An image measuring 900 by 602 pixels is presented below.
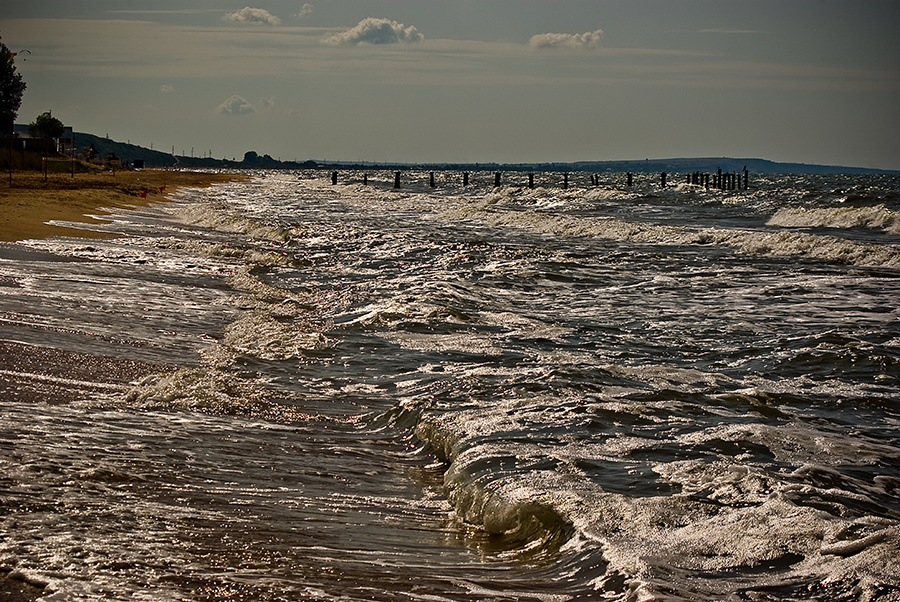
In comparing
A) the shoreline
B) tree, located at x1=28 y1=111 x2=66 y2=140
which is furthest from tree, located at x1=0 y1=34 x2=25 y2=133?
the shoreline

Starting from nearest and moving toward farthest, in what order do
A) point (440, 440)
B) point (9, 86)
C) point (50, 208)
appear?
point (440, 440) → point (50, 208) → point (9, 86)

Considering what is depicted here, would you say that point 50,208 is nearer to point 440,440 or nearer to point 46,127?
point 440,440

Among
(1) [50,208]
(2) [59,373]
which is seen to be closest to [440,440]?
(2) [59,373]

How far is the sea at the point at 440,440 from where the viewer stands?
4.64 meters

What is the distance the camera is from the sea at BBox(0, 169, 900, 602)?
4.64 metres

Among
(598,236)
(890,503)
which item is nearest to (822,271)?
(598,236)

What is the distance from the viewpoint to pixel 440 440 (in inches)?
292

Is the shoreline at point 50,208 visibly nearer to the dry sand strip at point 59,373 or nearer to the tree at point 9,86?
the dry sand strip at point 59,373

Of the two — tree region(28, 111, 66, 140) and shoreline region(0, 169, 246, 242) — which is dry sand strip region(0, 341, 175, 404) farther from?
tree region(28, 111, 66, 140)

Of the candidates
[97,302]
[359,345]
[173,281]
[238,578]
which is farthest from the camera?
[173,281]

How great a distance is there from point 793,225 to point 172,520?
127 ft

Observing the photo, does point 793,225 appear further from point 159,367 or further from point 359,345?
point 159,367

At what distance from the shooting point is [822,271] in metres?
21.2

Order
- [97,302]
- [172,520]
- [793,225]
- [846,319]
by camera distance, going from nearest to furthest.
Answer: [172,520]
[97,302]
[846,319]
[793,225]
